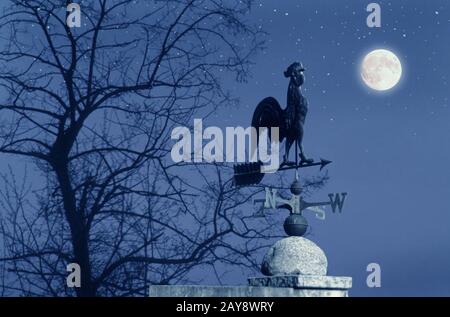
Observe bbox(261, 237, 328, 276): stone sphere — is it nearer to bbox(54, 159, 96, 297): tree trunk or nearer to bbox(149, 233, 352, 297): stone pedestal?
bbox(149, 233, 352, 297): stone pedestal

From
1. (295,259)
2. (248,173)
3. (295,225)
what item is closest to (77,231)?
(248,173)

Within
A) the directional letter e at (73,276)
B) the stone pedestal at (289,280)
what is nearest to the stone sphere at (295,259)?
the stone pedestal at (289,280)

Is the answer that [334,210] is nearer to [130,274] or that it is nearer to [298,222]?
[298,222]

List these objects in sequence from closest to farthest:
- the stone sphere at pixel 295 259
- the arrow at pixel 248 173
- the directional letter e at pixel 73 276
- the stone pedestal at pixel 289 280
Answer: the stone pedestal at pixel 289 280
the stone sphere at pixel 295 259
the arrow at pixel 248 173
the directional letter e at pixel 73 276

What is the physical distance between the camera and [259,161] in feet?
27.7

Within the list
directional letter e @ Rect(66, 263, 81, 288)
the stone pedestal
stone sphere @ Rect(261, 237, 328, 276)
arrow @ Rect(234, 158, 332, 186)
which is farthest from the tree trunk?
stone sphere @ Rect(261, 237, 328, 276)

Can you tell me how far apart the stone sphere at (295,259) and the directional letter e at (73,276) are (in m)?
3.17

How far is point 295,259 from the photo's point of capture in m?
7.32

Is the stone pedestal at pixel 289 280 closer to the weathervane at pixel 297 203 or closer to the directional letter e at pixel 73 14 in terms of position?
the weathervane at pixel 297 203

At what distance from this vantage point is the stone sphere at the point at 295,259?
729 cm

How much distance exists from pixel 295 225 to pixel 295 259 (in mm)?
348

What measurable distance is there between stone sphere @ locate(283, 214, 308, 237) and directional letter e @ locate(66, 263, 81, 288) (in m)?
3.28

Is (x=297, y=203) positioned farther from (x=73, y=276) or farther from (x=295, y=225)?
(x=73, y=276)
